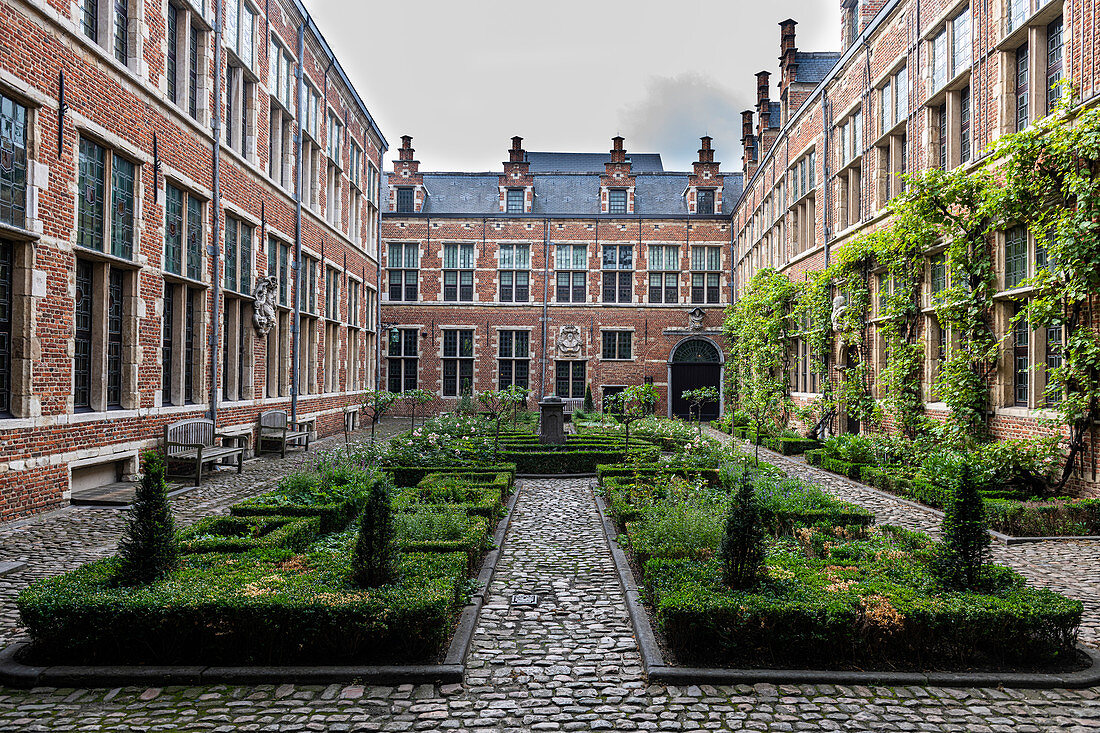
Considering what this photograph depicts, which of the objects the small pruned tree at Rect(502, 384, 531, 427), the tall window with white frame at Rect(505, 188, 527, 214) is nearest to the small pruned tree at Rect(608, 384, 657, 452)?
the small pruned tree at Rect(502, 384, 531, 427)

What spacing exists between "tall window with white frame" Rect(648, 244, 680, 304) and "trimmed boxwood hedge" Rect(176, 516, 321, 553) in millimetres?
23544

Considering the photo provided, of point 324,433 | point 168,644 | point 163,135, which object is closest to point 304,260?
point 324,433

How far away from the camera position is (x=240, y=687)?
159 inches

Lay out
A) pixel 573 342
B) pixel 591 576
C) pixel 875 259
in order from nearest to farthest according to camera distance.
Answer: pixel 591 576
pixel 875 259
pixel 573 342

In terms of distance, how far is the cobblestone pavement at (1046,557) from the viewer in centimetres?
559

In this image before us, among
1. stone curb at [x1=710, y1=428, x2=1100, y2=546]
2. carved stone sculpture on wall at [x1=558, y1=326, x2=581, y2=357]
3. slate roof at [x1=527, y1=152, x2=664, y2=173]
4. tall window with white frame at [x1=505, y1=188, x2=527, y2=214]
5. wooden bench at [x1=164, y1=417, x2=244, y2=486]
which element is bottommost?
stone curb at [x1=710, y1=428, x2=1100, y2=546]

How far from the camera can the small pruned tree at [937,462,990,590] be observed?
4758mm

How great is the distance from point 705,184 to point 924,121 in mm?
17092

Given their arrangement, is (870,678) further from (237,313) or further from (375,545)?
(237,313)

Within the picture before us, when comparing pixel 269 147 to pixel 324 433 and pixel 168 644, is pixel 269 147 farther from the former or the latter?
pixel 168 644

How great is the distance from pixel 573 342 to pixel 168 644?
2529 cm

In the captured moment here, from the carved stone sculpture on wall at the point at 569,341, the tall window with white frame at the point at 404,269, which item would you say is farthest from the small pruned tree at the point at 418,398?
the carved stone sculpture on wall at the point at 569,341

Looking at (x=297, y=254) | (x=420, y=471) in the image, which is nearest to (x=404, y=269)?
(x=297, y=254)

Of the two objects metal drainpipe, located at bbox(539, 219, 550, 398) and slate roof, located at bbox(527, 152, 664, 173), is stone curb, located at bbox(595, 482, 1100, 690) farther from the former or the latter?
slate roof, located at bbox(527, 152, 664, 173)
